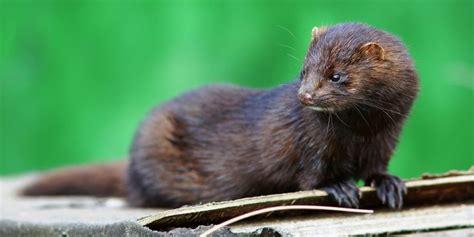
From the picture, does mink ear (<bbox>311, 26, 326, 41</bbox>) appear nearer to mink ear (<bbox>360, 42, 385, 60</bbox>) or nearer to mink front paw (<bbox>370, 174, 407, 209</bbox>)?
mink ear (<bbox>360, 42, 385, 60</bbox>)

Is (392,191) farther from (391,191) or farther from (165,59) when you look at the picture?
(165,59)

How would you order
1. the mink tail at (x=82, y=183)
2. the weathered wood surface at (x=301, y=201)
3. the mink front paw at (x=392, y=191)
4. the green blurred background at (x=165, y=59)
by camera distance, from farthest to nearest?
the green blurred background at (x=165, y=59), the mink tail at (x=82, y=183), the mink front paw at (x=392, y=191), the weathered wood surface at (x=301, y=201)

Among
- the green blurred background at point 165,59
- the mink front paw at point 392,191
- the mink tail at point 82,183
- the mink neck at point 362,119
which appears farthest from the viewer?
the green blurred background at point 165,59

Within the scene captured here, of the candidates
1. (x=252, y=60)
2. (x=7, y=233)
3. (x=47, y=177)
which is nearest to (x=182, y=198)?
(x=47, y=177)

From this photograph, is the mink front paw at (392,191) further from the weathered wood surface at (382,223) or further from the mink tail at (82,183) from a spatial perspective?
the mink tail at (82,183)

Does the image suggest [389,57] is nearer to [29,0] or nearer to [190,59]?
[190,59]

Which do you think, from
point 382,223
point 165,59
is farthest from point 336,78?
point 165,59

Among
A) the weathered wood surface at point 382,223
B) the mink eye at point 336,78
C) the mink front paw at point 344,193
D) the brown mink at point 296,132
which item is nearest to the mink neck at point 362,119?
the brown mink at point 296,132
